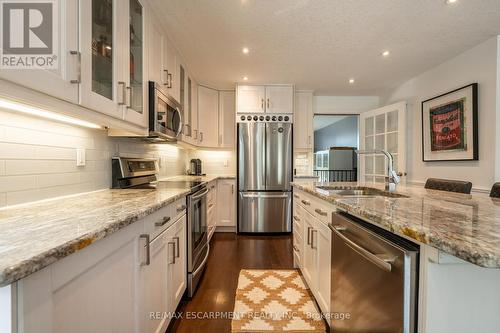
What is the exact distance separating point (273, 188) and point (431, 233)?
2.95 m

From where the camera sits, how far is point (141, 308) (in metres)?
1.03

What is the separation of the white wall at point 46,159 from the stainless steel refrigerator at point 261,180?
6.69 ft

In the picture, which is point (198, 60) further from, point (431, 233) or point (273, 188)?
point (431, 233)

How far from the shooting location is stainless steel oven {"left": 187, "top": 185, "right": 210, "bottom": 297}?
181 centimetres

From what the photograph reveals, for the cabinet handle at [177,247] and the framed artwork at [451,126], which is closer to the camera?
the cabinet handle at [177,247]

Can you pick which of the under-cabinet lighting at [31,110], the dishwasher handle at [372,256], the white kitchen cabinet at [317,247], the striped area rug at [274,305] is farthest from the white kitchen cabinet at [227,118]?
the dishwasher handle at [372,256]

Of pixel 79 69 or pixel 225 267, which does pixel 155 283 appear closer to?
pixel 79 69

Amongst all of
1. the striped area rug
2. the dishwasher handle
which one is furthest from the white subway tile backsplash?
the dishwasher handle

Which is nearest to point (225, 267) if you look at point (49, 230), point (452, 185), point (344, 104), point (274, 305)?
point (274, 305)

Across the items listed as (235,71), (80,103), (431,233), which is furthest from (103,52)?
(235,71)

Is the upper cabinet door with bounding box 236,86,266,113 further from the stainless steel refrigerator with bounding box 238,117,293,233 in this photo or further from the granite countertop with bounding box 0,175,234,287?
the granite countertop with bounding box 0,175,234,287

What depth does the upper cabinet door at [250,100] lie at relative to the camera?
3.63 meters

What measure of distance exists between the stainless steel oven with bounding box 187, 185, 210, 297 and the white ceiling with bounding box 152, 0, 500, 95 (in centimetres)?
156

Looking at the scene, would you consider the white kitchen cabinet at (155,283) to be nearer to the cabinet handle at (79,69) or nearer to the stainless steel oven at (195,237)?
the stainless steel oven at (195,237)
